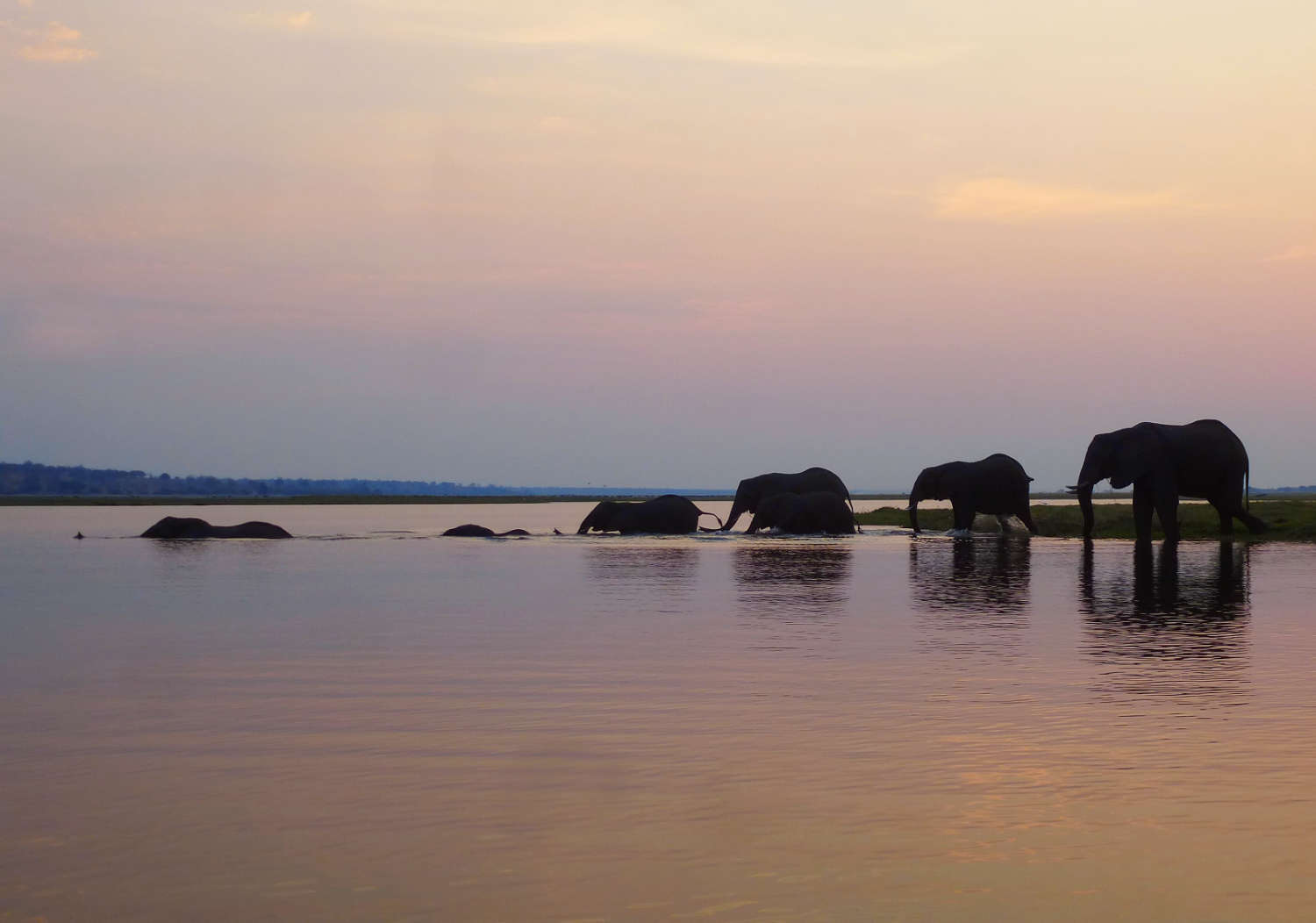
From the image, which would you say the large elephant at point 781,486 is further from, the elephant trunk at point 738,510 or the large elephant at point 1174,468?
the large elephant at point 1174,468

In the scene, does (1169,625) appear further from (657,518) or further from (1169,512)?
(657,518)

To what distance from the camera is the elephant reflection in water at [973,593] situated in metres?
17.7

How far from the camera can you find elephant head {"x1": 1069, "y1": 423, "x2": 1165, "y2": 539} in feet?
138

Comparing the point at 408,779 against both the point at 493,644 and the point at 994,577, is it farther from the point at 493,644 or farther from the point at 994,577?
the point at 994,577

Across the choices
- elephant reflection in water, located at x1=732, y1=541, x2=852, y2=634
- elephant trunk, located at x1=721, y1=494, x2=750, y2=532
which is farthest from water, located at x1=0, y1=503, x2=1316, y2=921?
elephant trunk, located at x1=721, y1=494, x2=750, y2=532

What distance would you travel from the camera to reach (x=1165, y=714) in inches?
463

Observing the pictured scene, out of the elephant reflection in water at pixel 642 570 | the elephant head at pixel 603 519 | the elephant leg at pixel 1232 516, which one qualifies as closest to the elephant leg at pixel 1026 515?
the elephant leg at pixel 1232 516

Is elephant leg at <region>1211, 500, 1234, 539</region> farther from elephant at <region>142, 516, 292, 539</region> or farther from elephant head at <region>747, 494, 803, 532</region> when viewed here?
elephant at <region>142, 516, 292, 539</region>

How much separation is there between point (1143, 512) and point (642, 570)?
18443 mm

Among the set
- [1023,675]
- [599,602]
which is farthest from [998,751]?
[599,602]

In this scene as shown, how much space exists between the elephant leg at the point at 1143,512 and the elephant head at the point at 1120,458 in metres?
0.53

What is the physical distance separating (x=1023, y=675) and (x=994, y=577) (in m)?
15.2

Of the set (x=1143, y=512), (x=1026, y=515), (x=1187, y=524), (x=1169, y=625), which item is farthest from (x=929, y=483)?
(x=1169, y=625)

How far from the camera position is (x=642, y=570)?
1277 inches
